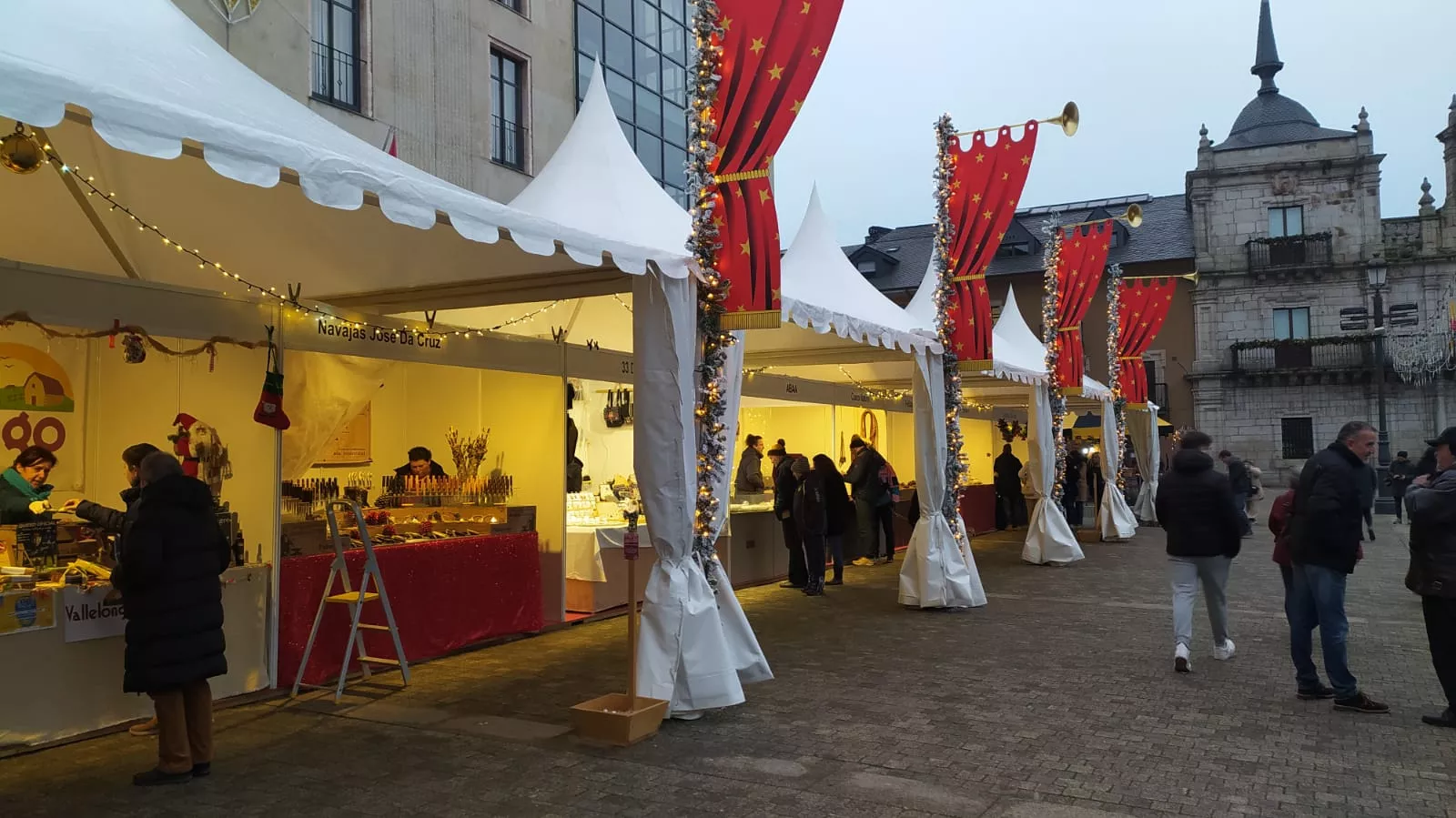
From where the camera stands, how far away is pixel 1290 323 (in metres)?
34.1

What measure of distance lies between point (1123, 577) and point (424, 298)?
8823mm

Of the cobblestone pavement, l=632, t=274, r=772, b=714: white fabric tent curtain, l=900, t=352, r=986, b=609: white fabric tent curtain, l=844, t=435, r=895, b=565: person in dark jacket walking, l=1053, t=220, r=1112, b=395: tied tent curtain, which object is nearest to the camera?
the cobblestone pavement

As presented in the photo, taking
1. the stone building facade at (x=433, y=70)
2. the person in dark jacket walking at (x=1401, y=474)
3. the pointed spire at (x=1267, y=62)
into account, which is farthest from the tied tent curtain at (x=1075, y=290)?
the pointed spire at (x=1267, y=62)

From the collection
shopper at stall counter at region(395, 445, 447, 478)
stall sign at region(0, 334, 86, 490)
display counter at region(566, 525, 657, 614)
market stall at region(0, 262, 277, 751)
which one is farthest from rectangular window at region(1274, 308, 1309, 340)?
stall sign at region(0, 334, 86, 490)

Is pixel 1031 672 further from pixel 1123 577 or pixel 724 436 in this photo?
pixel 1123 577

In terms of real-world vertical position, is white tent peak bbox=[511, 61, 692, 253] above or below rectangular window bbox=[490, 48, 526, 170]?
below

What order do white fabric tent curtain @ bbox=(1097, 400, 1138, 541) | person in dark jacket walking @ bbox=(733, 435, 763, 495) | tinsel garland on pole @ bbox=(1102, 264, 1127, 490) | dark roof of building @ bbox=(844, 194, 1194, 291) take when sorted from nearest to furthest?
person in dark jacket walking @ bbox=(733, 435, 763, 495) → white fabric tent curtain @ bbox=(1097, 400, 1138, 541) → tinsel garland on pole @ bbox=(1102, 264, 1127, 490) → dark roof of building @ bbox=(844, 194, 1194, 291)

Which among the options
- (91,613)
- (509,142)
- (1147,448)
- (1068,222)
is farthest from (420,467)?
(1068,222)

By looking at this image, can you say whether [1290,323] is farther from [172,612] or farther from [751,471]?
[172,612]

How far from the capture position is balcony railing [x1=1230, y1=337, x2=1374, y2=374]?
1289 inches

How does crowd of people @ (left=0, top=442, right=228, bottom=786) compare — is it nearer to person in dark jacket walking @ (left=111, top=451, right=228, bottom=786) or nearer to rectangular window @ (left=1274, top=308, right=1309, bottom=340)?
person in dark jacket walking @ (left=111, top=451, right=228, bottom=786)

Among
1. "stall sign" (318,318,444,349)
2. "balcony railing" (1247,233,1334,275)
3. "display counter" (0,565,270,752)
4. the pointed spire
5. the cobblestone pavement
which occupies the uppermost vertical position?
the pointed spire

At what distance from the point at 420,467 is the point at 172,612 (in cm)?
428

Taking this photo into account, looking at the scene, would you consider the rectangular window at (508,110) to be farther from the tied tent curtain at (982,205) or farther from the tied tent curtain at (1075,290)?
the tied tent curtain at (1075,290)
